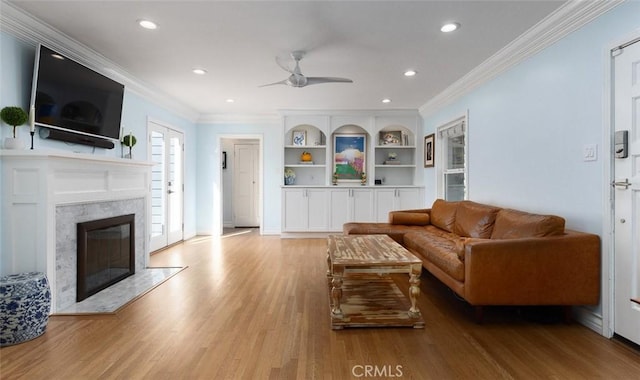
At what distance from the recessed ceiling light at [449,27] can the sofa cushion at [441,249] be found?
6.04 ft

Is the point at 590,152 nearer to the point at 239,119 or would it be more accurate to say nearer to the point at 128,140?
the point at 128,140

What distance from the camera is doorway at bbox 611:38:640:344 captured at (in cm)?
204

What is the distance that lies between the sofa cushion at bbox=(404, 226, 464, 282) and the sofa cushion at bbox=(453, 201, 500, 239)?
0.55 ft

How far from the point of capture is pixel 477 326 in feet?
7.94

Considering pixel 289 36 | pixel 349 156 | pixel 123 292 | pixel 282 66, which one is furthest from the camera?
pixel 349 156

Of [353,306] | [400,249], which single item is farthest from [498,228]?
[353,306]

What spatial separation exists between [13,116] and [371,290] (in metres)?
3.26

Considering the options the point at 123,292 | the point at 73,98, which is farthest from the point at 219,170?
the point at 123,292

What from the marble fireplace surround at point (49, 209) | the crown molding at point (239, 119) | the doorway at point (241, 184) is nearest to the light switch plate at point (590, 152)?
the marble fireplace surround at point (49, 209)

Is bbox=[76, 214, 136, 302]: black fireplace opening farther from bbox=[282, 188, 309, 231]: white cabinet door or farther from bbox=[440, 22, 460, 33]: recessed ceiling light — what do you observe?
bbox=[440, 22, 460, 33]: recessed ceiling light

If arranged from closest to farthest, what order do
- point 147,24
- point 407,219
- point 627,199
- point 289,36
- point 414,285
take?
point 627,199
point 414,285
point 147,24
point 289,36
point 407,219

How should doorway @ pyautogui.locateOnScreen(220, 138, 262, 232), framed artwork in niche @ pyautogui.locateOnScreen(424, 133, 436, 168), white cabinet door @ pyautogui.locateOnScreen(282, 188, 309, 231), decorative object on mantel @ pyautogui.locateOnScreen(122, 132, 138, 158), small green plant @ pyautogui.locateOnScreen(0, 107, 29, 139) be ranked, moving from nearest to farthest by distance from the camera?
small green plant @ pyautogui.locateOnScreen(0, 107, 29, 139)
decorative object on mantel @ pyautogui.locateOnScreen(122, 132, 138, 158)
framed artwork in niche @ pyautogui.locateOnScreen(424, 133, 436, 168)
white cabinet door @ pyautogui.locateOnScreen(282, 188, 309, 231)
doorway @ pyautogui.locateOnScreen(220, 138, 262, 232)

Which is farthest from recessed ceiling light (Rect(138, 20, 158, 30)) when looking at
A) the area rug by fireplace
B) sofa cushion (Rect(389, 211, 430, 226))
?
sofa cushion (Rect(389, 211, 430, 226))

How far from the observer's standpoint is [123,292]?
312cm
